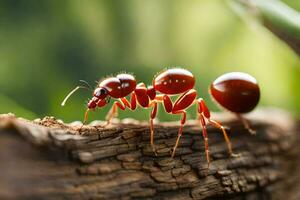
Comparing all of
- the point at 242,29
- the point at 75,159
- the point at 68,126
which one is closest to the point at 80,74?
the point at 242,29

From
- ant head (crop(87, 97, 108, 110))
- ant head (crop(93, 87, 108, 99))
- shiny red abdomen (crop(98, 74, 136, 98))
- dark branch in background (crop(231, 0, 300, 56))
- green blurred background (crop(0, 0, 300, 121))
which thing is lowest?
ant head (crop(87, 97, 108, 110))

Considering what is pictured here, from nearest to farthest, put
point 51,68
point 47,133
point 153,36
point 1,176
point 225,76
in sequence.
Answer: point 1,176
point 47,133
point 225,76
point 51,68
point 153,36

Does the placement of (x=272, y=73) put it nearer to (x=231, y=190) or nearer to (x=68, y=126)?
(x=231, y=190)

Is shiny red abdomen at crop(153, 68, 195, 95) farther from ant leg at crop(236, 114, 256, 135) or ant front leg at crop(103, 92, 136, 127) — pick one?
ant leg at crop(236, 114, 256, 135)

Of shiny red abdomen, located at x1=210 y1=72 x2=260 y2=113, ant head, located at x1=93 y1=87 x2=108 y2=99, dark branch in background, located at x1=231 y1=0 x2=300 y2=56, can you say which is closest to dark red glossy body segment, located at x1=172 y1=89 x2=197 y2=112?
shiny red abdomen, located at x1=210 y1=72 x2=260 y2=113

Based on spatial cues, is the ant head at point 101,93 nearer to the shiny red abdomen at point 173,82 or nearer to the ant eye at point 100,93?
the ant eye at point 100,93
